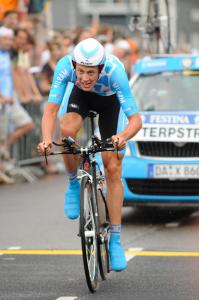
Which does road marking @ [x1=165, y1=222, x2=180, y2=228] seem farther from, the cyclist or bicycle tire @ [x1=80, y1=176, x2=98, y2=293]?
bicycle tire @ [x1=80, y1=176, x2=98, y2=293]

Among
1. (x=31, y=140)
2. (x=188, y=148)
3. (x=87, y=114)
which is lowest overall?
(x=31, y=140)

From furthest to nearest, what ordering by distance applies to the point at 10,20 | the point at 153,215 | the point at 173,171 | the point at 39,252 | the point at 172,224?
1. the point at 10,20
2. the point at 153,215
3. the point at 172,224
4. the point at 173,171
5. the point at 39,252

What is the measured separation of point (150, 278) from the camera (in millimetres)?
8820

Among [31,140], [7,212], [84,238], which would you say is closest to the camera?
[84,238]

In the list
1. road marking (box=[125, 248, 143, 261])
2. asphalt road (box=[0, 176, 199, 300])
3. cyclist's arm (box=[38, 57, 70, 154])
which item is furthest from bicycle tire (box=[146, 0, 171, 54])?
cyclist's arm (box=[38, 57, 70, 154])

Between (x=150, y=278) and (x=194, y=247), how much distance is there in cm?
167

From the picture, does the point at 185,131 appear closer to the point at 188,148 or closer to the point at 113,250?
the point at 188,148

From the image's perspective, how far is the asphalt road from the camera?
8281mm

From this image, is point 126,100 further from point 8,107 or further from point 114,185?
point 8,107

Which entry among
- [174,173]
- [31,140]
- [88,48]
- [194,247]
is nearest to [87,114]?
[88,48]

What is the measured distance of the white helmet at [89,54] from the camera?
26.7 ft

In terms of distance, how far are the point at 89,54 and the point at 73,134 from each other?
909mm

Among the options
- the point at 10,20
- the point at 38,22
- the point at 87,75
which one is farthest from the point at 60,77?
the point at 38,22

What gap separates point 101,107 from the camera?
29.0 feet
